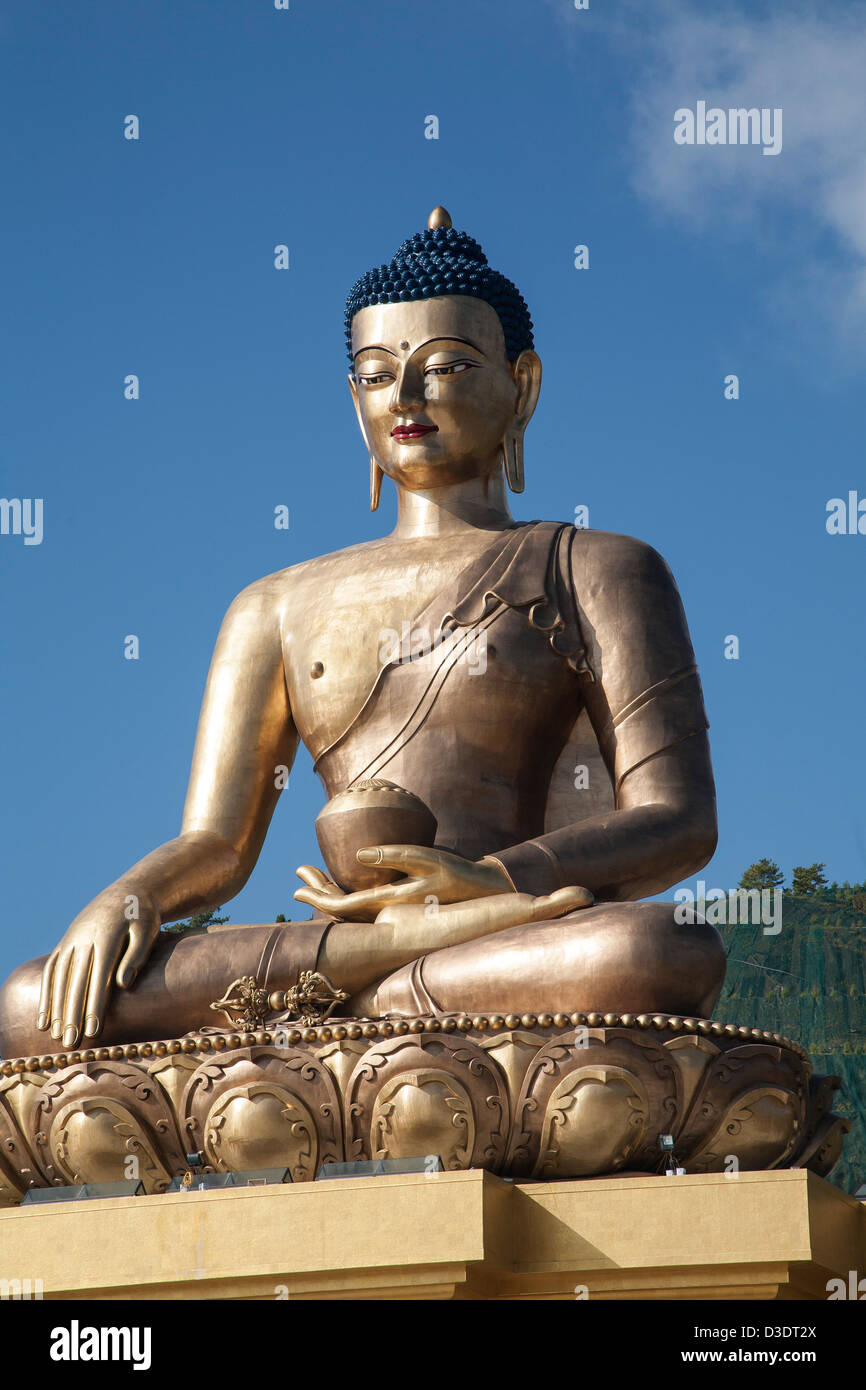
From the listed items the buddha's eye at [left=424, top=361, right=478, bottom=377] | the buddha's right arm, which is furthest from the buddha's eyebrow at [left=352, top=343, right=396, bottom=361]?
the buddha's right arm

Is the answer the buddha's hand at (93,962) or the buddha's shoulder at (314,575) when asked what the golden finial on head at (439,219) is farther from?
the buddha's hand at (93,962)

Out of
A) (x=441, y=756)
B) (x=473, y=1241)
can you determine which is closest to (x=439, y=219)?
(x=441, y=756)

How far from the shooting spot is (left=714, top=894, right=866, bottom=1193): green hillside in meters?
19.6

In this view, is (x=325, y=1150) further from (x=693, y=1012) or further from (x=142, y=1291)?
(x=693, y=1012)

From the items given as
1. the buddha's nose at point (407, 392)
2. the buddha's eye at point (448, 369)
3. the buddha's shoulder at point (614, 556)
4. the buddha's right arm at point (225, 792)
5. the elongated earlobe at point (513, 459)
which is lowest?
the buddha's right arm at point (225, 792)

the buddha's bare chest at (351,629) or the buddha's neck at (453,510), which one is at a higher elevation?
the buddha's neck at (453,510)

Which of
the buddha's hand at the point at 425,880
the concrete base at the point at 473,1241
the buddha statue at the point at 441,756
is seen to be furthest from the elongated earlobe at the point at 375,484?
the concrete base at the point at 473,1241

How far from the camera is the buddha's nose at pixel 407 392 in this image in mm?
7789

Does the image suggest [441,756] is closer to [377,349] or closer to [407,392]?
[407,392]

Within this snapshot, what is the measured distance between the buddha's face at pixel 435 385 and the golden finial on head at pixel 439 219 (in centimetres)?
57

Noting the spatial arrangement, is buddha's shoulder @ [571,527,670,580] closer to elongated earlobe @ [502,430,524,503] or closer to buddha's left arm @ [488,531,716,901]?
buddha's left arm @ [488,531,716,901]

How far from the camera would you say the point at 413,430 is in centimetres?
787

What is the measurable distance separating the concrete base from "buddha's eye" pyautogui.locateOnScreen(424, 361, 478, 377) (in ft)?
11.5

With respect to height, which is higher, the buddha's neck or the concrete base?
the buddha's neck
